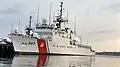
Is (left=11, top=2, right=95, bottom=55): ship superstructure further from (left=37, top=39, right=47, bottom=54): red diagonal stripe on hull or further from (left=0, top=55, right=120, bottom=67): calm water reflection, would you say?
(left=0, top=55, right=120, bottom=67): calm water reflection

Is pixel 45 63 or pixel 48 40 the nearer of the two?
pixel 45 63

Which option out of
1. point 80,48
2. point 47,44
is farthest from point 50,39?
point 80,48

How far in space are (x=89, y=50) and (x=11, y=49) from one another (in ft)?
165

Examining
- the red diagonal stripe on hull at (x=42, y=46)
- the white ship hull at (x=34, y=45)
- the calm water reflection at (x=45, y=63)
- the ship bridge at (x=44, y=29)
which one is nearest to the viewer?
the calm water reflection at (x=45, y=63)

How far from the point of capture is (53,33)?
311ft

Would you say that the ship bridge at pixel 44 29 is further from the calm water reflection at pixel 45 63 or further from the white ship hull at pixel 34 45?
the calm water reflection at pixel 45 63

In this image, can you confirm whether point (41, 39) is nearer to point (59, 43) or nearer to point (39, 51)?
point (39, 51)

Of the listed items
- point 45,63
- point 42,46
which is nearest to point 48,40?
point 42,46

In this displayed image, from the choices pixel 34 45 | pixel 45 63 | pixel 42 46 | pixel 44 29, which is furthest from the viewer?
pixel 44 29

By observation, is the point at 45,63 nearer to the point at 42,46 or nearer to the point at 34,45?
the point at 34,45

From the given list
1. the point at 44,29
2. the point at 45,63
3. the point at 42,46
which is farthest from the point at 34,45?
the point at 45,63

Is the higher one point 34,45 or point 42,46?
point 34,45

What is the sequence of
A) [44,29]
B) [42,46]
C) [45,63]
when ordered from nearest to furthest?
1. [45,63]
2. [42,46]
3. [44,29]

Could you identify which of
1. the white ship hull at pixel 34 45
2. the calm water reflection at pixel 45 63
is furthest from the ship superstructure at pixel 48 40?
the calm water reflection at pixel 45 63
